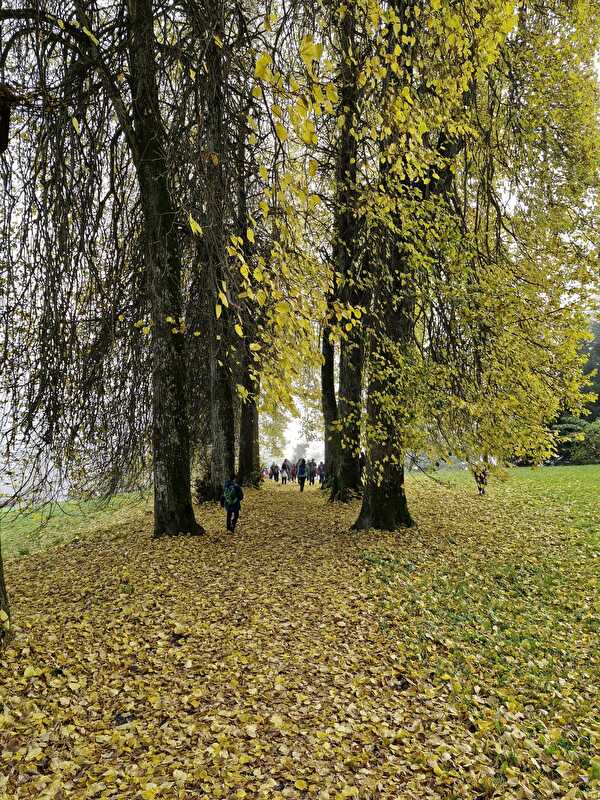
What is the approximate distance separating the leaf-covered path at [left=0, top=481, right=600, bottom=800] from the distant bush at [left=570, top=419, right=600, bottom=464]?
14.4 m

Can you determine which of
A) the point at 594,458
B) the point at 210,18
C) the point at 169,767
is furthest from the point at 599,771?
the point at 594,458

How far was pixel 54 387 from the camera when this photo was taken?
6180mm

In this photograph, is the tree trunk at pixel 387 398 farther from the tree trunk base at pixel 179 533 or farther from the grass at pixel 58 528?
the grass at pixel 58 528

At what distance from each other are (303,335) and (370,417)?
482 cm

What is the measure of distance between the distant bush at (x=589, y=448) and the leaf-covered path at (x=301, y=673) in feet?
47.4

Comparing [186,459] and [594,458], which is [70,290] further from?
[594,458]

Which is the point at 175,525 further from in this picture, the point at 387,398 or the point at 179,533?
the point at 387,398

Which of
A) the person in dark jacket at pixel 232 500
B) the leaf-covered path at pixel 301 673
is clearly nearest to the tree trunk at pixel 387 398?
the leaf-covered path at pixel 301 673

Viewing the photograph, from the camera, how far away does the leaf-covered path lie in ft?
11.5

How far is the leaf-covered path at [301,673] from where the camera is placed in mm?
3508

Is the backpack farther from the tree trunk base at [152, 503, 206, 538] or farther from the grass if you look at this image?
the grass

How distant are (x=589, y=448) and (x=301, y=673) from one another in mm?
20158

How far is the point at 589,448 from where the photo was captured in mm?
21000

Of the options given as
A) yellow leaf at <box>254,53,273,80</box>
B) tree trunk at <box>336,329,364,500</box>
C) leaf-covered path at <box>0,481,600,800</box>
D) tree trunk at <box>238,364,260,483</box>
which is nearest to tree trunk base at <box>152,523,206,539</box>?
leaf-covered path at <box>0,481,600,800</box>
